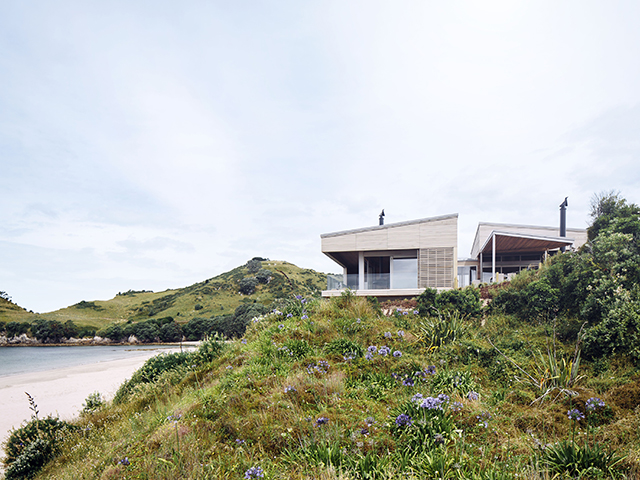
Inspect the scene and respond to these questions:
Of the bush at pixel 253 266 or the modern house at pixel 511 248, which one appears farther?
the bush at pixel 253 266

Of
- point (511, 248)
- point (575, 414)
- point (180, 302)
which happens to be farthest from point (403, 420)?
point (180, 302)

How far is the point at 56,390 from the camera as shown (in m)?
12.4

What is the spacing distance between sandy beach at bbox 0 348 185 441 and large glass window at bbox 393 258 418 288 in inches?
537

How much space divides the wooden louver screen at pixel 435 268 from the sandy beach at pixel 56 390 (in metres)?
14.7

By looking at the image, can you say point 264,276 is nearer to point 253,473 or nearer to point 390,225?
point 390,225

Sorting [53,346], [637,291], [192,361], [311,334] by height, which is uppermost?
[637,291]

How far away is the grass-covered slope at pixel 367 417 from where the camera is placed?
3.09 m

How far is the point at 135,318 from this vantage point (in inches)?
1714

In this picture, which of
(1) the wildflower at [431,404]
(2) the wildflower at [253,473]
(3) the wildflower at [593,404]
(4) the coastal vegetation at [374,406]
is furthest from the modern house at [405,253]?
(2) the wildflower at [253,473]

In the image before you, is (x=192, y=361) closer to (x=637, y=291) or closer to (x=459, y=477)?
(x=459, y=477)

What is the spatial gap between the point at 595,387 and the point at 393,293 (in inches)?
521

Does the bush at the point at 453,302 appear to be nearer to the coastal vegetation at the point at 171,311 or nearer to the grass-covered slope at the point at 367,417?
the grass-covered slope at the point at 367,417

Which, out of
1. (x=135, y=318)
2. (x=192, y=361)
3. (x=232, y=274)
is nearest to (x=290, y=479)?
(x=192, y=361)

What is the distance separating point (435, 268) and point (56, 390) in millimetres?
17430
